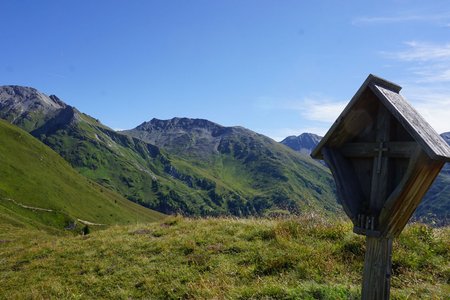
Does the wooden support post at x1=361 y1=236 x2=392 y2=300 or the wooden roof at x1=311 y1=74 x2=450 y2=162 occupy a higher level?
the wooden roof at x1=311 y1=74 x2=450 y2=162

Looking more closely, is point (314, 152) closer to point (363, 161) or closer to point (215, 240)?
point (363, 161)

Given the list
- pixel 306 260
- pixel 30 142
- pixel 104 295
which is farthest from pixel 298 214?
pixel 30 142

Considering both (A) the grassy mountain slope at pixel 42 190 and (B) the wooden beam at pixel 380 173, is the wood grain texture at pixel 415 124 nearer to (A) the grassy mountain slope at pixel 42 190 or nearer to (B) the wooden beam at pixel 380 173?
(B) the wooden beam at pixel 380 173

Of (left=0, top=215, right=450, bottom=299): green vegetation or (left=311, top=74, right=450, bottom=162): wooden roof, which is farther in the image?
(left=0, top=215, right=450, bottom=299): green vegetation

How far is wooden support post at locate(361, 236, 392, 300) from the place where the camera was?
5.67 m

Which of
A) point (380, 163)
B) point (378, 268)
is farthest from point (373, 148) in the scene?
point (378, 268)

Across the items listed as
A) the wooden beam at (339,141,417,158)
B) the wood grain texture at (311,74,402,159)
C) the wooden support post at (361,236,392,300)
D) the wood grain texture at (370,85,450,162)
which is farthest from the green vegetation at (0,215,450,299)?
the wood grain texture at (370,85,450,162)

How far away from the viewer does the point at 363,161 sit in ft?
20.2

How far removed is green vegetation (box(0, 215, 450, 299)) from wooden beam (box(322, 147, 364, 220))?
2.93 metres

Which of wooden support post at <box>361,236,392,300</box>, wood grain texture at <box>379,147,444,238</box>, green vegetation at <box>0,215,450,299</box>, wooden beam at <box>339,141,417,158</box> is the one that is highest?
wooden beam at <box>339,141,417,158</box>

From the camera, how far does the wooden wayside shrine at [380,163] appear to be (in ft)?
17.3

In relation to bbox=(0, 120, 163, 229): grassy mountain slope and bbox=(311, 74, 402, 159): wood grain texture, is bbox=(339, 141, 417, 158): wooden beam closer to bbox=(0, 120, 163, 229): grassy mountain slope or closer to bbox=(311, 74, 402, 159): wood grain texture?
bbox=(311, 74, 402, 159): wood grain texture

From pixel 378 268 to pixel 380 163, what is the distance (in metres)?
1.63

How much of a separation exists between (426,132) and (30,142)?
714ft
